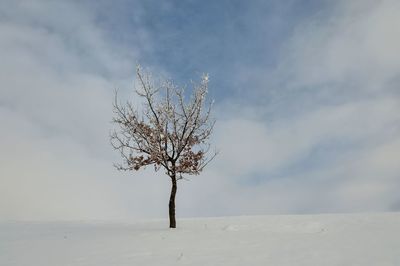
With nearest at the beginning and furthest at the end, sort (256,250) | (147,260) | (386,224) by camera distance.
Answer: (147,260) → (256,250) → (386,224)

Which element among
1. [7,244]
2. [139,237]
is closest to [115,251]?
[139,237]

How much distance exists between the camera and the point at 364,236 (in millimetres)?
16547

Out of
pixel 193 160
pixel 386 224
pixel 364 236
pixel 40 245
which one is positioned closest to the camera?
pixel 364 236

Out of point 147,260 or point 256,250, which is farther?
point 256,250

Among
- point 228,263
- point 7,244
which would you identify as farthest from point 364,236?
point 7,244

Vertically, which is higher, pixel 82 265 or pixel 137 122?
pixel 137 122

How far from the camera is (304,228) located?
21.9 metres

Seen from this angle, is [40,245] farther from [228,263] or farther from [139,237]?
[228,263]

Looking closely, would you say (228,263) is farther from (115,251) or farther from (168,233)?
(168,233)

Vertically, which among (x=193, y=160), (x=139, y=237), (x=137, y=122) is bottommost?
(x=139, y=237)

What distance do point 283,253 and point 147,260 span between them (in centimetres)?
420

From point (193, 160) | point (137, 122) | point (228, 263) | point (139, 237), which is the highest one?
point (137, 122)

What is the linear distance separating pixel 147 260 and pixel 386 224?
1344 centimetres

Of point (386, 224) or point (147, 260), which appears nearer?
point (147, 260)
